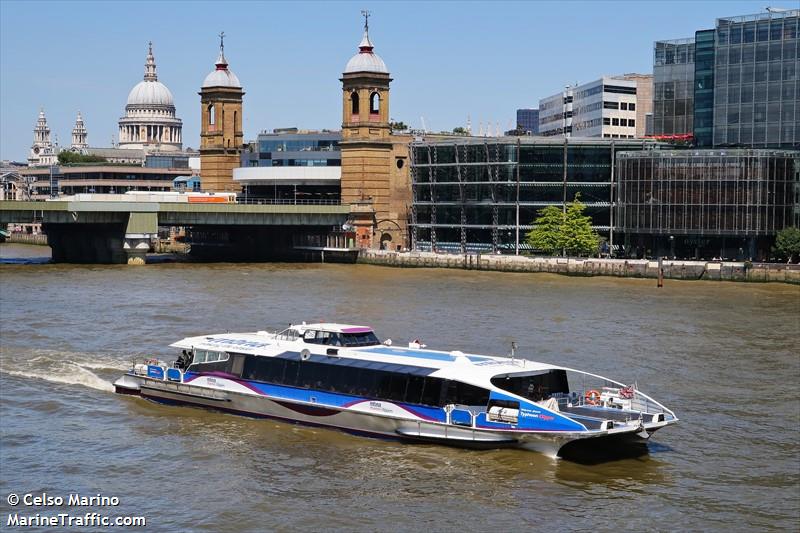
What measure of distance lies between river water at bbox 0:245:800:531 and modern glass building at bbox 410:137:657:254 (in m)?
49.1

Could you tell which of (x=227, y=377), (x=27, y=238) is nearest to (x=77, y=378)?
(x=227, y=377)

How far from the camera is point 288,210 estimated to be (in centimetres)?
11794

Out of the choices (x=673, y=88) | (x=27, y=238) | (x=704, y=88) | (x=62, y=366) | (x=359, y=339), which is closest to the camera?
(x=359, y=339)

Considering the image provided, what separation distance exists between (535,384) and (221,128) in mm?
120761

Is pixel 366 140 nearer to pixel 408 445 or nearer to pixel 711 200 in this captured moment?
pixel 711 200

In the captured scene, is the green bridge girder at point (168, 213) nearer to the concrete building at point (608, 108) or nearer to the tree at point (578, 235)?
the tree at point (578, 235)

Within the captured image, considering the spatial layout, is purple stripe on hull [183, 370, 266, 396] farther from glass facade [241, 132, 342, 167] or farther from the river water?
glass facade [241, 132, 342, 167]

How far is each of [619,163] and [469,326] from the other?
189ft

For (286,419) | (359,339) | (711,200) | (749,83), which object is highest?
(749,83)

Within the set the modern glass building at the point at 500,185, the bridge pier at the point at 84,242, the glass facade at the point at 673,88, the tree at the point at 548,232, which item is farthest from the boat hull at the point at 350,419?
the glass facade at the point at 673,88

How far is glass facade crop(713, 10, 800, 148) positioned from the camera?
11288 cm

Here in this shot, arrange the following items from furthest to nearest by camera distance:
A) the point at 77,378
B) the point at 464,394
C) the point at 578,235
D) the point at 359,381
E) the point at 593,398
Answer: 1. the point at 578,235
2. the point at 77,378
3. the point at 359,381
4. the point at 593,398
5. the point at 464,394

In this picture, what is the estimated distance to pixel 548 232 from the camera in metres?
110

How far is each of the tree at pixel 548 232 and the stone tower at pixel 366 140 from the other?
19.1 meters
